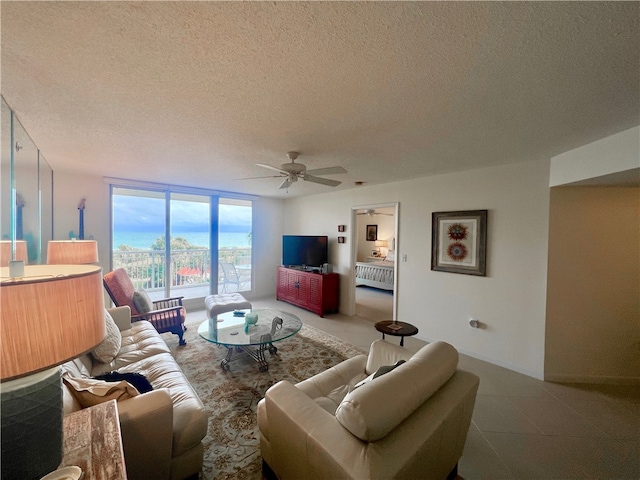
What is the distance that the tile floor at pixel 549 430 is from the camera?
1.61 m

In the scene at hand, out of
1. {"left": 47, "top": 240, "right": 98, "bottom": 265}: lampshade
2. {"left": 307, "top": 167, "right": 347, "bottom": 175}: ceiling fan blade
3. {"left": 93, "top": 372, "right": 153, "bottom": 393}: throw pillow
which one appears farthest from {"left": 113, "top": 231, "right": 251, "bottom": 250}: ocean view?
{"left": 307, "top": 167, "right": 347, "bottom": 175}: ceiling fan blade

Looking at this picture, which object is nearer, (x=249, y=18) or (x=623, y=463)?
(x=249, y=18)

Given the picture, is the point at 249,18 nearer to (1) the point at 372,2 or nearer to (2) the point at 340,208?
(1) the point at 372,2

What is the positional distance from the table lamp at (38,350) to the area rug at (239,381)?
1.17 m

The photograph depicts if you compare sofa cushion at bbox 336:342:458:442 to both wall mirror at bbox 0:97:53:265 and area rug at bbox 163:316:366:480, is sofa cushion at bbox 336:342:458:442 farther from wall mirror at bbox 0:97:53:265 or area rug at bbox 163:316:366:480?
wall mirror at bbox 0:97:53:265

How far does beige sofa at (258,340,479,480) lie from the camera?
3.29 feet

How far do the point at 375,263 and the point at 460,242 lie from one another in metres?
3.67

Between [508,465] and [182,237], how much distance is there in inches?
210

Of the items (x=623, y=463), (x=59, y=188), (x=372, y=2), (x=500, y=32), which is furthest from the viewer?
(x=59, y=188)

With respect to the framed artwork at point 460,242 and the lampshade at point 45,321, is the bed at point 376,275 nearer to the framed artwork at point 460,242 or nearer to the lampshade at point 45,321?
the framed artwork at point 460,242

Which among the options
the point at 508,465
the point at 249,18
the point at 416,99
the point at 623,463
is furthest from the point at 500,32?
the point at 623,463

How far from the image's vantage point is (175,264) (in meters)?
→ 4.95

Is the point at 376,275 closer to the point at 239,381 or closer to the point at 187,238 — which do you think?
the point at 187,238

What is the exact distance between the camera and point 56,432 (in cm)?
77
